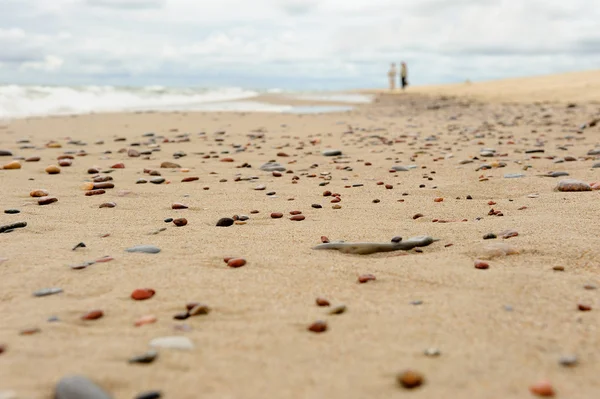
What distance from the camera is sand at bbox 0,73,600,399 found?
161 centimetres

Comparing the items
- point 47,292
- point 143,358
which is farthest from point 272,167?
point 143,358

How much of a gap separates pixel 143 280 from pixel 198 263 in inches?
12.1

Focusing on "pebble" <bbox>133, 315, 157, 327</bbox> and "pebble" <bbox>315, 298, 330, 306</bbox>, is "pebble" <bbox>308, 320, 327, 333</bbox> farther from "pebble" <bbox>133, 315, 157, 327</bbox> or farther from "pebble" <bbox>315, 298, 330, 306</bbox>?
"pebble" <bbox>133, 315, 157, 327</bbox>

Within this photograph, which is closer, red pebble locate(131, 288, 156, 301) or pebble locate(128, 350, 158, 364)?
pebble locate(128, 350, 158, 364)

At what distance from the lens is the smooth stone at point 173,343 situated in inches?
70.5

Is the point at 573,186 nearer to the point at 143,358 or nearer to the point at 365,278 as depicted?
the point at 365,278

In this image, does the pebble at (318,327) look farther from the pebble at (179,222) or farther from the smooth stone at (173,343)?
the pebble at (179,222)

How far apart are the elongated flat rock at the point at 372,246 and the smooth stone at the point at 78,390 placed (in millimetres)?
1549

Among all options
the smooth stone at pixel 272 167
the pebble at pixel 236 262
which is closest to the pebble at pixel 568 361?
the pebble at pixel 236 262

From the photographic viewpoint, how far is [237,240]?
10.1ft

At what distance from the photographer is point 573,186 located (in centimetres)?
411

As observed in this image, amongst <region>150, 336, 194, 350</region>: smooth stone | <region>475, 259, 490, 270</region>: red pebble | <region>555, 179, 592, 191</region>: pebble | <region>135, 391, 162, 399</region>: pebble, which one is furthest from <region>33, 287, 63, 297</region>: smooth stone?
<region>555, 179, 592, 191</region>: pebble

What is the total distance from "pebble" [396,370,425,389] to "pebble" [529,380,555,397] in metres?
0.29

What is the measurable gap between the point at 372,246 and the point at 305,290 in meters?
0.66
